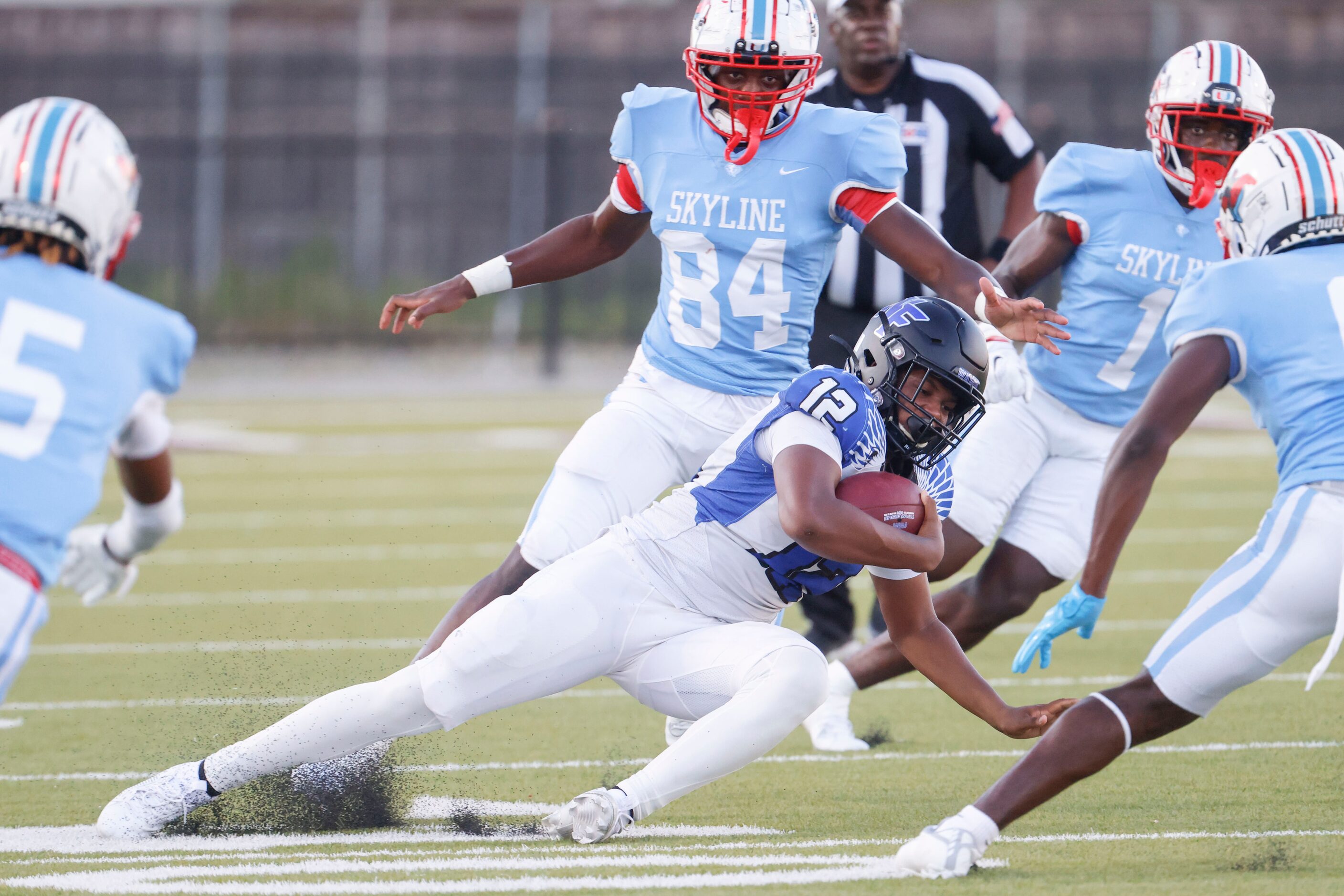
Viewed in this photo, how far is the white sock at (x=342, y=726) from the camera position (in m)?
3.91

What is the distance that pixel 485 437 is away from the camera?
46.9 feet

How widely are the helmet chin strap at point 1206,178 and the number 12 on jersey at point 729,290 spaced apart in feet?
4.25

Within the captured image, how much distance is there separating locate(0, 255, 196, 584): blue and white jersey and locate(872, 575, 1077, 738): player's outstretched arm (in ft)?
5.54

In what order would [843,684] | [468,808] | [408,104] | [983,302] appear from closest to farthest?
[983,302] < [468,808] < [843,684] < [408,104]

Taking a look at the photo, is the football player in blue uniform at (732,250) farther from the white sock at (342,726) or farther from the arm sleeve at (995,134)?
the arm sleeve at (995,134)

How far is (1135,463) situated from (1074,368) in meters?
1.55

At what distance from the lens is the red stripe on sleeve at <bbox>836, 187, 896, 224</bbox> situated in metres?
4.54

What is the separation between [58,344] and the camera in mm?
3111

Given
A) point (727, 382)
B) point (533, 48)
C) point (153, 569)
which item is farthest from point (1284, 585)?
point (533, 48)

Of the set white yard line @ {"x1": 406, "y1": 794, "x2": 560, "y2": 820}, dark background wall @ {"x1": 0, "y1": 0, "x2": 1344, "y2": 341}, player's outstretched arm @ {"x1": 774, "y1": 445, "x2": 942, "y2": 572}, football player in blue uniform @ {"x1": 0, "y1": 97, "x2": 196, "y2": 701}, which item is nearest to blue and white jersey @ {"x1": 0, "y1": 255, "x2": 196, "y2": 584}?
football player in blue uniform @ {"x1": 0, "y1": 97, "x2": 196, "y2": 701}

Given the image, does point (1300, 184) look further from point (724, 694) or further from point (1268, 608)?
point (724, 694)

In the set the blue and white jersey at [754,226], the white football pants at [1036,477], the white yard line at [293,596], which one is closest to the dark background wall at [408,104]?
the white yard line at [293,596]

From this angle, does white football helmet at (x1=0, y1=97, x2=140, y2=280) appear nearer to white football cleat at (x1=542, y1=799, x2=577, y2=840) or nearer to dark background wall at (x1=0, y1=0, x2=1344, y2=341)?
white football cleat at (x1=542, y1=799, x2=577, y2=840)

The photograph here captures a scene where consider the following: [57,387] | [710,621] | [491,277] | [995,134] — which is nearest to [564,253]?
[491,277]
